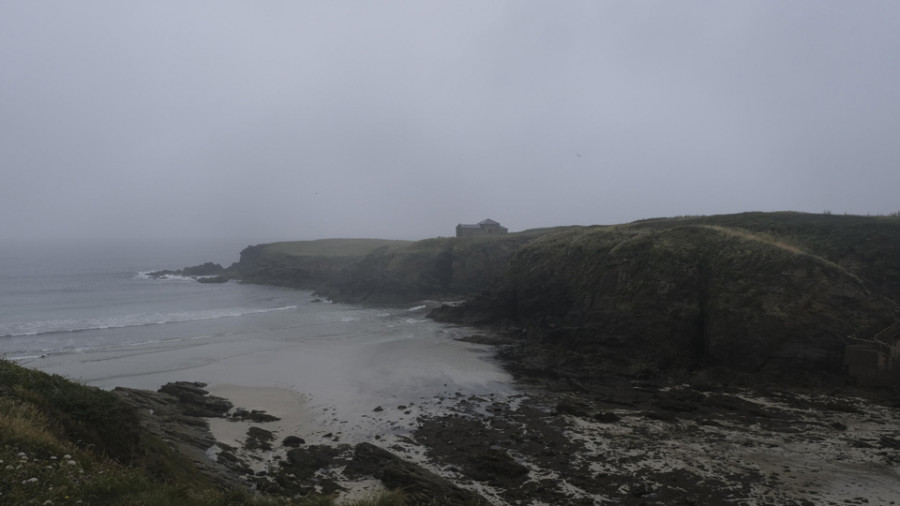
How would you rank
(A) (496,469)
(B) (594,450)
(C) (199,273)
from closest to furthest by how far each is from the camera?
(A) (496,469) → (B) (594,450) → (C) (199,273)

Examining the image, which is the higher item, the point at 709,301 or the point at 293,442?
the point at 709,301

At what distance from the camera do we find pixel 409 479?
12.6m

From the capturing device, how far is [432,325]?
1615 inches

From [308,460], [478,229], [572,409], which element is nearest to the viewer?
[308,460]

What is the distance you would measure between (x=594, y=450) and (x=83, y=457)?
13.2m

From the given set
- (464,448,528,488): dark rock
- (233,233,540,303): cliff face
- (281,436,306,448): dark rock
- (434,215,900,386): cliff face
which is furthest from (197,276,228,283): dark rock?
(464,448,528,488): dark rock

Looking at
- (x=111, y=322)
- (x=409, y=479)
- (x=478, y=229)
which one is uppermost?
(x=478, y=229)

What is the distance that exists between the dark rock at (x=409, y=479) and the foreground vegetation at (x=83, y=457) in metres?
2.96

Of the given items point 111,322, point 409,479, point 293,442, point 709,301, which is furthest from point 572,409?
point 111,322

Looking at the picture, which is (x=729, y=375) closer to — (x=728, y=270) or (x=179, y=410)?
(x=728, y=270)

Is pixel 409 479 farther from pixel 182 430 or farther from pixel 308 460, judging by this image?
pixel 182 430

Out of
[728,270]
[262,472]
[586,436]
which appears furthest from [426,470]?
[728,270]

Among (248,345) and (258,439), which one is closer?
(258,439)

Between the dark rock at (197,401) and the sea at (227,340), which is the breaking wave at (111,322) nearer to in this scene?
the sea at (227,340)
